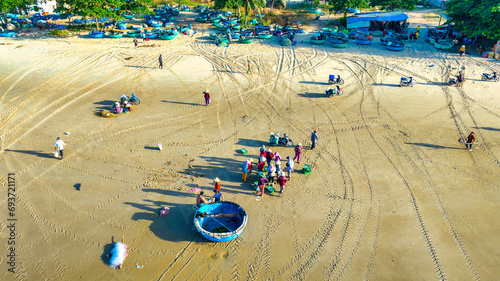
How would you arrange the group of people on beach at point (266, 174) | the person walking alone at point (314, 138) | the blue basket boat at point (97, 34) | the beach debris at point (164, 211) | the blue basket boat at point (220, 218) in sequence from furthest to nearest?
the blue basket boat at point (97, 34)
the person walking alone at point (314, 138)
the group of people on beach at point (266, 174)
the beach debris at point (164, 211)
the blue basket boat at point (220, 218)

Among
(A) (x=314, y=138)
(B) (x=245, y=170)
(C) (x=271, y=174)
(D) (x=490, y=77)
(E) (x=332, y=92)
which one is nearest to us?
(C) (x=271, y=174)

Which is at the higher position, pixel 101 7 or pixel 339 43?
pixel 101 7

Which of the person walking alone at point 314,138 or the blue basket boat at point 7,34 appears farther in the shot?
the blue basket boat at point 7,34

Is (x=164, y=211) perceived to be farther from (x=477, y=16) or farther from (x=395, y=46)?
(x=477, y=16)

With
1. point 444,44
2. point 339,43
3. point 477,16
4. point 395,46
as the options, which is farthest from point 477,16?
point 339,43


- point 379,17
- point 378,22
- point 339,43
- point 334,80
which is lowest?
point 334,80

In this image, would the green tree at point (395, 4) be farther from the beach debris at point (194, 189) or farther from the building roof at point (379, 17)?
the beach debris at point (194, 189)

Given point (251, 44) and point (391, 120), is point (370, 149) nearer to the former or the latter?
point (391, 120)

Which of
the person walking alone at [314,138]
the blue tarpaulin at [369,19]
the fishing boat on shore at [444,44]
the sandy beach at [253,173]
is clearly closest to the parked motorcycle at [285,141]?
the sandy beach at [253,173]
